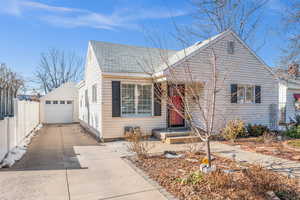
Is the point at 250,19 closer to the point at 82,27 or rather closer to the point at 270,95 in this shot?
the point at 270,95

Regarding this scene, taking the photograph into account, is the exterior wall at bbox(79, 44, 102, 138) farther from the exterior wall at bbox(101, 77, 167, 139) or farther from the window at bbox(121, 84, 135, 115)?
the window at bbox(121, 84, 135, 115)

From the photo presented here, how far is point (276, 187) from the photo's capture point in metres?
3.20

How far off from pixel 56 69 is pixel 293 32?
106ft

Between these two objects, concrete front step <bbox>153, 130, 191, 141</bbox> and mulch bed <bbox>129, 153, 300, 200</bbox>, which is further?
concrete front step <bbox>153, 130, 191, 141</bbox>

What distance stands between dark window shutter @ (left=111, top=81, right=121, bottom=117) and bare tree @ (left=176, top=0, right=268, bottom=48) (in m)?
4.09

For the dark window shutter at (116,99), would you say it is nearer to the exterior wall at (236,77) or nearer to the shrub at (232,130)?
the exterior wall at (236,77)

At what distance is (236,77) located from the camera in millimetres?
10000

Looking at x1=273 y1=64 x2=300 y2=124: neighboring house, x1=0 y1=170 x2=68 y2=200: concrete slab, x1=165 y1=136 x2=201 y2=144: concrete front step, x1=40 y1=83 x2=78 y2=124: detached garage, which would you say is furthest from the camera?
x1=40 y1=83 x2=78 y2=124: detached garage

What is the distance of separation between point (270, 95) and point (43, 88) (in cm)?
3234

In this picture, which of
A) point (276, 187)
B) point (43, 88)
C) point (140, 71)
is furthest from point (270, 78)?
point (43, 88)

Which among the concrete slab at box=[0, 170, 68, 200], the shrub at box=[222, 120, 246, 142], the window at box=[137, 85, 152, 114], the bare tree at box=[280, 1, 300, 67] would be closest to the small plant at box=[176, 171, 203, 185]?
the concrete slab at box=[0, 170, 68, 200]

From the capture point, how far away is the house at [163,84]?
8430 mm

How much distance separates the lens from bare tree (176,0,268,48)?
682cm

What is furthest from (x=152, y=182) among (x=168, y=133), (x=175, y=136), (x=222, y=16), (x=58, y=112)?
(x=58, y=112)
